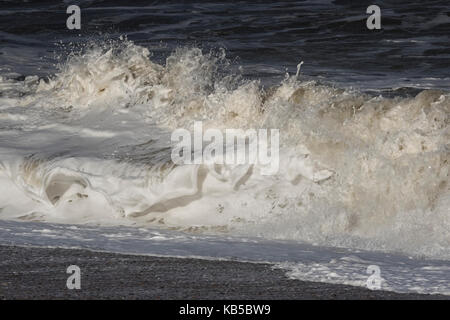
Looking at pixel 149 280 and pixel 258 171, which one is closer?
pixel 149 280

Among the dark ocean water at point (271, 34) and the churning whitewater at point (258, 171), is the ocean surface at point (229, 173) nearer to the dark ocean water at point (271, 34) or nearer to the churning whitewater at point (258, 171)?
the churning whitewater at point (258, 171)

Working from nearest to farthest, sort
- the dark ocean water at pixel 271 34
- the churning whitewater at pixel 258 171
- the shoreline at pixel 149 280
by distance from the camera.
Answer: the shoreline at pixel 149 280 → the churning whitewater at pixel 258 171 → the dark ocean water at pixel 271 34

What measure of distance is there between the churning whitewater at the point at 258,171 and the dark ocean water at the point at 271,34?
319cm

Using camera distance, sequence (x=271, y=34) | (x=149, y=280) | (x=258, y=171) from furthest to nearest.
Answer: (x=271, y=34), (x=258, y=171), (x=149, y=280)

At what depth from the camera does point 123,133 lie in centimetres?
802

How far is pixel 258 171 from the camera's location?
6812mm

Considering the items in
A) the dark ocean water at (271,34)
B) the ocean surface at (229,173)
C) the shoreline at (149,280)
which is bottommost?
the shoreline at (149,280)

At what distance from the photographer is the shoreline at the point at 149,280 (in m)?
4.30

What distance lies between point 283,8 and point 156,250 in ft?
34.7

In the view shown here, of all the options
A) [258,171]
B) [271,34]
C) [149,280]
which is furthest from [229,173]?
[271,34]

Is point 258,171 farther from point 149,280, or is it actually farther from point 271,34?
point 271,34

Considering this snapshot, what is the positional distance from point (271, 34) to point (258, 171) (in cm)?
744

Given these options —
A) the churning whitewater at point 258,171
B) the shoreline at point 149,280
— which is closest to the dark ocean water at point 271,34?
the churning whitewater at point 258,171
